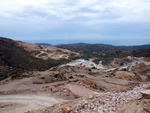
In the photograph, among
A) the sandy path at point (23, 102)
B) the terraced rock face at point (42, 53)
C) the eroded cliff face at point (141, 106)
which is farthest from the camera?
the terraced rock face at point (42, 53)

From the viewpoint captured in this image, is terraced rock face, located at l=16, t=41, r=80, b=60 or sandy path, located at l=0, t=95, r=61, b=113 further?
terraced rock face, located at l=16, t=41, r=80, b=60

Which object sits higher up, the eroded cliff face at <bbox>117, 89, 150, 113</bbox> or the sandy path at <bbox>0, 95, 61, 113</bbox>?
the eroded cliff face at <bbox>117, 89, 150, 113</bbox>

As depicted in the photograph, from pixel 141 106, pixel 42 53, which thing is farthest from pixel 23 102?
pixel 42 53

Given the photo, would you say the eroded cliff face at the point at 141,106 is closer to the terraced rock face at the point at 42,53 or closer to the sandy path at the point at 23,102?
the sandy path at the point at 23,102

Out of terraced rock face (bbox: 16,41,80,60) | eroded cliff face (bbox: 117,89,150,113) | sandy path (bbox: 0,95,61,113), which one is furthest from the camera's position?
terraced rock face (bbox: 16,41,80,60)

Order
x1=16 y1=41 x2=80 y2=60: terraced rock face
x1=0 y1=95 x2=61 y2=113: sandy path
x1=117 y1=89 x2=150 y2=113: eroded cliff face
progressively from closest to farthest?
x1=117 y1=89 x2=150 y2=113: eroded cliff face < x1=0 y1=95 x2=61 y2=113: sandy path < x1=16 y1=41 x2=80 y2=60: terraced rock face

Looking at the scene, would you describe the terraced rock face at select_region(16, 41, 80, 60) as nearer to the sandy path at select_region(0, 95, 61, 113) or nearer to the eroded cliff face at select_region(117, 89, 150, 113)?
the sandy path at select_region(0, 95, 61, 113)

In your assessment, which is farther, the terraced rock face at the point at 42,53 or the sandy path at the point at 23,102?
the terraced rock face at the point at 42,53

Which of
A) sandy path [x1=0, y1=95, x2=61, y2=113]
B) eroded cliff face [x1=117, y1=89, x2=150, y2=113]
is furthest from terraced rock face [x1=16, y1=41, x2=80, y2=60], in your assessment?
eroded cliff face [x1=117, y1=89, x2=150, y2=113]

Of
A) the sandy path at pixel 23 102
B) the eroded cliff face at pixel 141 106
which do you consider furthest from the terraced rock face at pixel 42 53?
the eroded cliff face at pixel 141 106
